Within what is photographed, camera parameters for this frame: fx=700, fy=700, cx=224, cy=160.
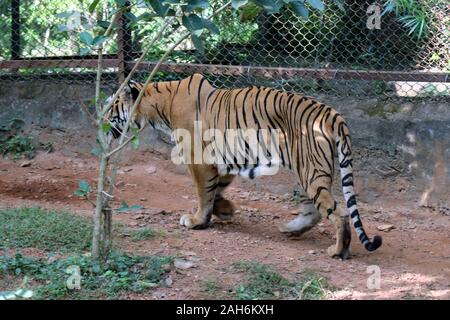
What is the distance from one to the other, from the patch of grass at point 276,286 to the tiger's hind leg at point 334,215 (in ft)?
2.22

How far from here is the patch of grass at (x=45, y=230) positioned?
5.35m

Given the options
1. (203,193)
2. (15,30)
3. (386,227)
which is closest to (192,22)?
(203,193)

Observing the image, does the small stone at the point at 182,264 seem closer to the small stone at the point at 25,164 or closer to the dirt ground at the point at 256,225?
the dirt ground at the point at 256,225

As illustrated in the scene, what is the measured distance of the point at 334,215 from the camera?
223 inches

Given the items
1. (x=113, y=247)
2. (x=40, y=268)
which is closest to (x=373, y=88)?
(x=113, y=247)

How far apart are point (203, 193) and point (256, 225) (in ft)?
2.20

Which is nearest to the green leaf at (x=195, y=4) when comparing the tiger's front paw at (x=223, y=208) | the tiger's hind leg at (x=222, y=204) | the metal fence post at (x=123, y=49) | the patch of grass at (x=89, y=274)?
the patch of grass at (x=89, y=274)

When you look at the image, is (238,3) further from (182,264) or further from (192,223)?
(192,223)

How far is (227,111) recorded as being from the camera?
642 cm

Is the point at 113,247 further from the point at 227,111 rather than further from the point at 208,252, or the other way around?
the point at 227,111

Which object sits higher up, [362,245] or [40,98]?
[40,98]

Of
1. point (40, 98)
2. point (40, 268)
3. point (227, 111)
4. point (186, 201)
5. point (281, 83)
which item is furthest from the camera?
point (40, 98)

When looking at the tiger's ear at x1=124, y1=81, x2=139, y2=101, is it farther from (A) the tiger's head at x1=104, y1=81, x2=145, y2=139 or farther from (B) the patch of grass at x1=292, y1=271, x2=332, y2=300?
(B) the patch of grass at x1=292, y1=271, x2=332, y2=300

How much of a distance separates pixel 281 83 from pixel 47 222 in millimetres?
3302
